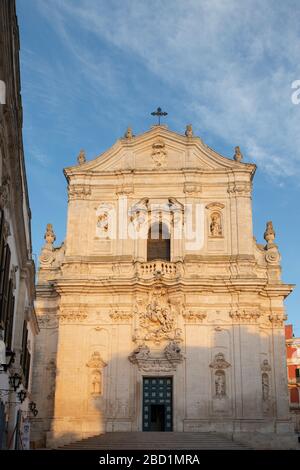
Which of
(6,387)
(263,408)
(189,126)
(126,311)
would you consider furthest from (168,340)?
(6,387)

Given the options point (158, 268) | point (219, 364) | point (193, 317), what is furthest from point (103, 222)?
point (219, 364)

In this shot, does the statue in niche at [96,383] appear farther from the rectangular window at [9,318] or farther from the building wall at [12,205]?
the rectangular window at [9,318]

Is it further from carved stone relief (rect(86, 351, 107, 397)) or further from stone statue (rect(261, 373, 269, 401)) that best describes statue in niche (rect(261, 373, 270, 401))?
carved stone relief (rect(86, 351, 107, 397))

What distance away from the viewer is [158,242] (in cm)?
3456

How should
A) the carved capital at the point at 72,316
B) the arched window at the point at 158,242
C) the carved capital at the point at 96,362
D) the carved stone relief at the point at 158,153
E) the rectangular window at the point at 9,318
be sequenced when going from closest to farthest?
the rectangular window at the point at 9,318, the carved capital at the point at 96,362, the carved capital at the point at 72,316, the arched window at the point at 158,242, the carved stone relief at the point at 158,153

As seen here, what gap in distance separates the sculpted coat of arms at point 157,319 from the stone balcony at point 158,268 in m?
0.86

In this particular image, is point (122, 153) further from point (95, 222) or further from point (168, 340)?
point (168, 340)

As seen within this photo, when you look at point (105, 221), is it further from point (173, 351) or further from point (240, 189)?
point (173, 351)

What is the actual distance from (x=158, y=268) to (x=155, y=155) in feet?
22.8

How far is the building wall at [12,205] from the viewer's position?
524 inches

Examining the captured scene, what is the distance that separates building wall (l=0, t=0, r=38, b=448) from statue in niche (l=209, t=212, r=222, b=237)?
42.9 ft

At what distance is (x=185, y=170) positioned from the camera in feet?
115

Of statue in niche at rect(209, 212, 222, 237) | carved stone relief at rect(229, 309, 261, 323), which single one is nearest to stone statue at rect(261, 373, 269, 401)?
carved stone relief at rect(229, 309, 261, 323)

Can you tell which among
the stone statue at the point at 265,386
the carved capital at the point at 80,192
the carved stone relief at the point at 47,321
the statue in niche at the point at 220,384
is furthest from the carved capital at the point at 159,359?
the carved capital at the point at 80,192
